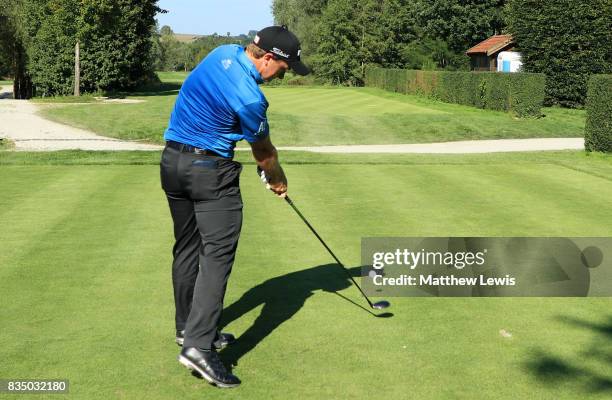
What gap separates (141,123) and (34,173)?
13634 millimetres

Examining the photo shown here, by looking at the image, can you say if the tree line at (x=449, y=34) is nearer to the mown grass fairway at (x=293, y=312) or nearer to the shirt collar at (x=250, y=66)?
the mown grass fairway at (x=293, y=312)

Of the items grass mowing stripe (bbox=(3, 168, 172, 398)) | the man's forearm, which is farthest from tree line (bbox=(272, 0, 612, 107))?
the man's forearm

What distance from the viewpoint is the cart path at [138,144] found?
64.2 feet

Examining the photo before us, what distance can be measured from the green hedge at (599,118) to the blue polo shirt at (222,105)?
48.4 ft

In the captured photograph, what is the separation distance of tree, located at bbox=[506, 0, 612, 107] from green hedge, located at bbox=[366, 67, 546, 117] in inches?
142

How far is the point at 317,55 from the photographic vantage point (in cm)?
8375

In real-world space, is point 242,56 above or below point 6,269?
above

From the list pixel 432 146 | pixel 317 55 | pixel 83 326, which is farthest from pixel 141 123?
pixel 317 55

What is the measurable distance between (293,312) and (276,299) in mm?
296

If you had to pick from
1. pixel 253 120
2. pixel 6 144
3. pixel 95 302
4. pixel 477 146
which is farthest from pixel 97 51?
pixel 253 120

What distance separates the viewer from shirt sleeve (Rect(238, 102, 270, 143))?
167 inches

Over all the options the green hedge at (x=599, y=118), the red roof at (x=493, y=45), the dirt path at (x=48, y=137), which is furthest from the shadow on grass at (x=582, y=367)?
the red roof at (x=493, y=45)

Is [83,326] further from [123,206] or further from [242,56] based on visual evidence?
[123,206]

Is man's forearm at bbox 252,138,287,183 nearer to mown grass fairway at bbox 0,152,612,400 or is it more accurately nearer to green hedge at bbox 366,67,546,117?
mown grass fairway at bbox 0,152,612,400
